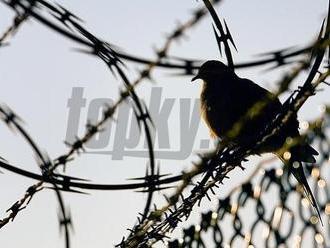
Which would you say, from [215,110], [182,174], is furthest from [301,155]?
[215,110]

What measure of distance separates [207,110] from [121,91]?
13.1 ft

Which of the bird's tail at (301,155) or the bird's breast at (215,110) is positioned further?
the bird's breast at (215,110)

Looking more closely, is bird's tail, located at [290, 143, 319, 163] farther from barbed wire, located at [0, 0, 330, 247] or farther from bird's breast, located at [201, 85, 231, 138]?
bird's breast, located at [201, 85, 231, 138]

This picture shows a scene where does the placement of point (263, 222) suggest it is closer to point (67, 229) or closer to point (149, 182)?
point (149, 182)

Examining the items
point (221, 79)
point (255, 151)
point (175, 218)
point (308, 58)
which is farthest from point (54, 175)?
point (221, 79)

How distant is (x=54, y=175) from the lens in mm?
2479

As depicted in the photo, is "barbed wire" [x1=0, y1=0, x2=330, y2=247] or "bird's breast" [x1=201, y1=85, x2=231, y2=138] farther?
"bird's breast" [x1=201, y1=85, x2=231, y2=138]

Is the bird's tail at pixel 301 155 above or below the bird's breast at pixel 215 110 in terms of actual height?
below

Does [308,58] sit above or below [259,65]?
below

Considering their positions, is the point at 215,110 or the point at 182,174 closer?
the point at 182,174

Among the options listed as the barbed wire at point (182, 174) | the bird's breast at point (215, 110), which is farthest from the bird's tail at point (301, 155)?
the bird's breast at point (215, 110)

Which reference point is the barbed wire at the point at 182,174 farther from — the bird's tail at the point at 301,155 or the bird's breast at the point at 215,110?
the bird's breast at the point at 215,110

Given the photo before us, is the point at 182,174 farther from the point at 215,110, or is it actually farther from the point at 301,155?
the point at 215,110

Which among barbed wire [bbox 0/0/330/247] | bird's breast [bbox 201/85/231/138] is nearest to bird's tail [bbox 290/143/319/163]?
barbed wire [bbox 0/0/330/247]
